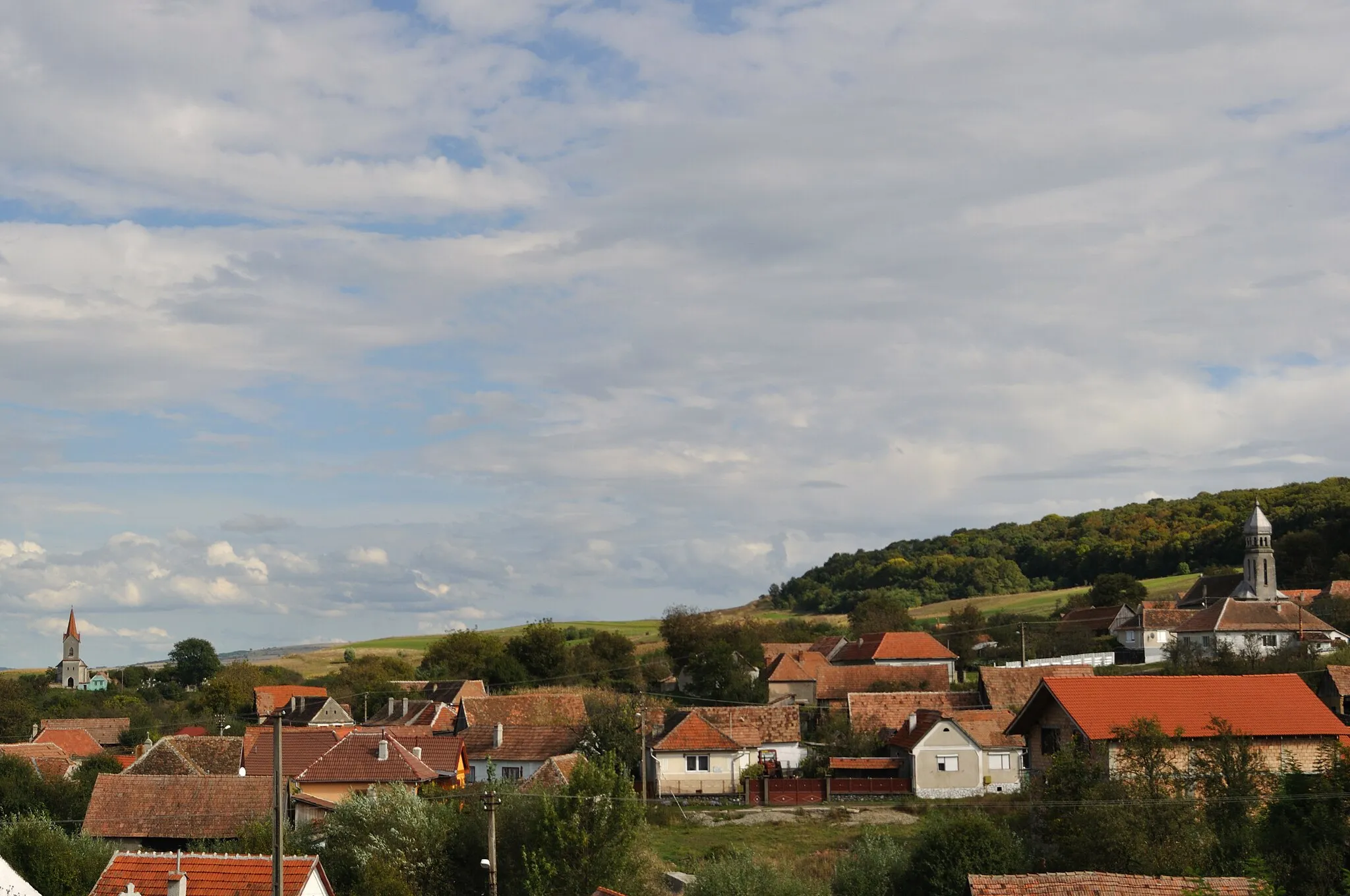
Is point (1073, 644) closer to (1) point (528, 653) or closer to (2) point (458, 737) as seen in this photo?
(1) point (528, 653)

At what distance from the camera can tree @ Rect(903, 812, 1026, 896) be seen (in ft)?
101

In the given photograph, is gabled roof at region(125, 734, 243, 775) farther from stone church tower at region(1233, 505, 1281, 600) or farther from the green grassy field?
the green grassy field

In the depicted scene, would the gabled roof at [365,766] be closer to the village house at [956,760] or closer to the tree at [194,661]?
the village house at [956,760]

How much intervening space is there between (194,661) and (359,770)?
87284mm

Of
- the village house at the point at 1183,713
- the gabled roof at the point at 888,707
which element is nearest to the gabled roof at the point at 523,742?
the gabled roof at the point at 888,707

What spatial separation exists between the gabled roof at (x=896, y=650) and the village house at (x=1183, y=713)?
1884 inches

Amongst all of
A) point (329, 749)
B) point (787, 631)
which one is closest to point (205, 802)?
point (329, 749)


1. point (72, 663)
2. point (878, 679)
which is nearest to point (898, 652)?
point (878, 679)

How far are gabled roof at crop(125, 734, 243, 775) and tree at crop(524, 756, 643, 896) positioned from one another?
81.7 ft

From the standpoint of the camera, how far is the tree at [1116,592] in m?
114

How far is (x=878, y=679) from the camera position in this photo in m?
80.5

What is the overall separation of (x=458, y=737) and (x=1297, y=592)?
75.7 metres

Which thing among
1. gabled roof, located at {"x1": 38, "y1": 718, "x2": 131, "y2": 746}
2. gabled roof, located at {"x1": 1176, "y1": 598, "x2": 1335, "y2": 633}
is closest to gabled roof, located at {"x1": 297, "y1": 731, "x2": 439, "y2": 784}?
gabled roof, located at {"x1": 38, "y1": 718, "x2": 131, "y2": 746}

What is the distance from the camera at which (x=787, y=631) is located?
118250 millimetres
